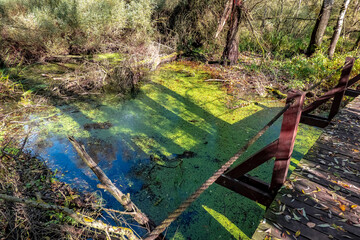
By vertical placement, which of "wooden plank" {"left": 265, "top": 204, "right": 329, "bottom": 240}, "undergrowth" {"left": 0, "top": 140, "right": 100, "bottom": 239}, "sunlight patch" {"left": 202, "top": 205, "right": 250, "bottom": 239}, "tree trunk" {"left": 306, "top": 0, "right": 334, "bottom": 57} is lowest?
"sunlight patch" {"left": 202, "top": 205, "right": 250, "bottom": 239}

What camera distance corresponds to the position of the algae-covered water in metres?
2.48

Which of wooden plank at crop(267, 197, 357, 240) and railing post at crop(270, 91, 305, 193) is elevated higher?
railing post at crop(270, 91, 305, 193)

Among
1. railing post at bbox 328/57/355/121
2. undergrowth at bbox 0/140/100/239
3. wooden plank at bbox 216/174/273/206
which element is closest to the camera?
undergrowth at bbox 0/140/100/239

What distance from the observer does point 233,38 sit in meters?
6.97

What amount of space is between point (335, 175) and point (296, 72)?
14.8 ft

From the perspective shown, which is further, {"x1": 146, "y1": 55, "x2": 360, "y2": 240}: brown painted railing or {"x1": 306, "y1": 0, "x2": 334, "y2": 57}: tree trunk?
{"x1": 306, "y1": 0, "x2": 334, "y2": 57}: tree trunk

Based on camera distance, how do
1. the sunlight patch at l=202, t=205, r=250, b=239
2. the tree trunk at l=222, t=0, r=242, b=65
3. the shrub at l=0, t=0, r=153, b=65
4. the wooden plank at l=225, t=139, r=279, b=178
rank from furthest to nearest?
1. the shrub at l=0, t=0, r=153, b=65
2. the tree trunk at l=222, t=0, r=242, b=65
3. the sunlight patch at l=202, t=205, r=250, b=239
4. the wooden plank at l=225, t=139, r=279, b=178

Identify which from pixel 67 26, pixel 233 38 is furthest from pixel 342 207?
pixel 67 26

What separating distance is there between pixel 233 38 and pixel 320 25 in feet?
8.04

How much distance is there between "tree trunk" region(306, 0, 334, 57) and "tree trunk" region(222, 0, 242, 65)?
220 centimetres

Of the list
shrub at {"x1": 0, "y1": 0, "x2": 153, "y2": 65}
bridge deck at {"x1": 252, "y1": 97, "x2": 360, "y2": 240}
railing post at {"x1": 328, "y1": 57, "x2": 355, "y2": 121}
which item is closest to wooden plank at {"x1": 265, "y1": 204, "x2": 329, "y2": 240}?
bridge deck at {"x1": 252, "y1": 97, "x2": 360, "y2": 240}

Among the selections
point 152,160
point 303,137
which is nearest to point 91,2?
point 152,160

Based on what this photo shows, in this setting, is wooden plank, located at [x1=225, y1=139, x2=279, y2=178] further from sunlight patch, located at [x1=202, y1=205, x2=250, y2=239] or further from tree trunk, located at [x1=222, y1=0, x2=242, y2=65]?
tree trunk, located at [x1=222, y1=0, x2=242, y2=65]

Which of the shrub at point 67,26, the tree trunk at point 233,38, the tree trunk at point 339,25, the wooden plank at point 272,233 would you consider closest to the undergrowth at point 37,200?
the wooden plank at point 272,233
